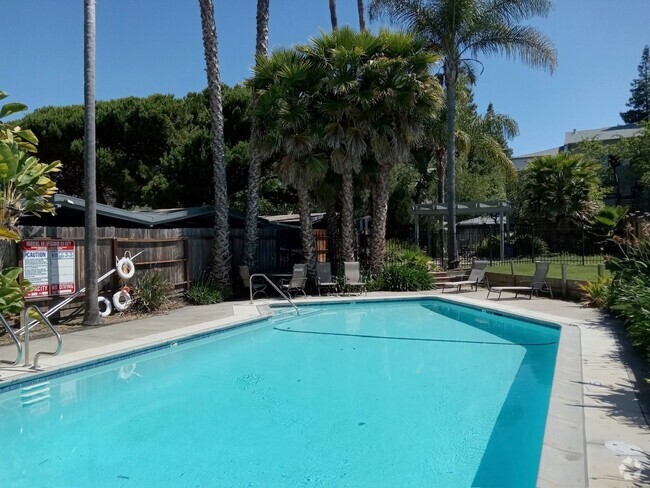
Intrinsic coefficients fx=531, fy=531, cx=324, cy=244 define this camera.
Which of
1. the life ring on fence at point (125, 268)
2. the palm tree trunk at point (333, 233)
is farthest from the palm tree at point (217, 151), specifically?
the palm tree trunk at point (333, 233)

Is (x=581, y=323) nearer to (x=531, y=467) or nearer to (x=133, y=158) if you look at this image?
(x=531, y=467)

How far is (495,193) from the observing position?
128 ft

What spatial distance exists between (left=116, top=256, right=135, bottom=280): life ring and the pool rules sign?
3.69 ft

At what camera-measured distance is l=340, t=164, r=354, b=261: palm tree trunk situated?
1766 centimetres

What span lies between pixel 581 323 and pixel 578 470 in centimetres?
747

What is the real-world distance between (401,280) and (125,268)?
9.03 m

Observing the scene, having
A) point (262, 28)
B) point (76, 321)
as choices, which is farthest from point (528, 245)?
point (76, 321)

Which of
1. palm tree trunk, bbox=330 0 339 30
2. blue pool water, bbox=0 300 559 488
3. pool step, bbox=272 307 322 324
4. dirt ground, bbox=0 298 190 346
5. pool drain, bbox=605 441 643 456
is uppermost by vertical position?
palm tree trunk, bbox=330 0 339 30

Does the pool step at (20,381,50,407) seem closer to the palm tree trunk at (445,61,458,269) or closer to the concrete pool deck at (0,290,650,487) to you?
the concrete pool deck at (0,290,650,487)

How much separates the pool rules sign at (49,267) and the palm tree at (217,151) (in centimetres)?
537

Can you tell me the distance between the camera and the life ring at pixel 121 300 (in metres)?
12.8

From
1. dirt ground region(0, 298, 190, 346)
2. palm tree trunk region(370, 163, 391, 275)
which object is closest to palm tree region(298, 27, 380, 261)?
palm tree trunk region(370, 163, 391, 275)

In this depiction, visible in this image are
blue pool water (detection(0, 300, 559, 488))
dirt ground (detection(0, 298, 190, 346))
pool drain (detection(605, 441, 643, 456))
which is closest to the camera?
pool drain (detection(605, 441, 643, 456))

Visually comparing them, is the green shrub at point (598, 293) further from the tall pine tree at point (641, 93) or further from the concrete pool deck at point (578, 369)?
the tall pine tree at point (641, 93)
